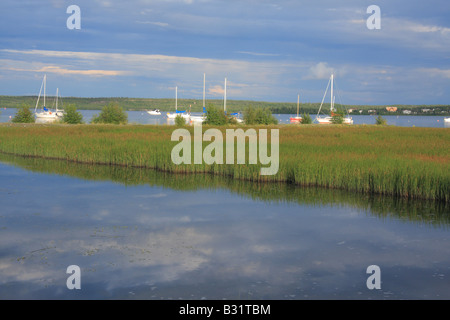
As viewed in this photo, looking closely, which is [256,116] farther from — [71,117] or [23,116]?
[23,116]

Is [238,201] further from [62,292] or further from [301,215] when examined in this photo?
[62,292]

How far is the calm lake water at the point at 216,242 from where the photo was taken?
23.3 feet

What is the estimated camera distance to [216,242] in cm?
951

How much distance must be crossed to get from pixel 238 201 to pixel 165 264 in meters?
5.85

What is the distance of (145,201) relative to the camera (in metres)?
13.6

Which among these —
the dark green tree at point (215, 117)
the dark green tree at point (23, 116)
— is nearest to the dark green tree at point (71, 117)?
the dark green tree at point (23, 116)

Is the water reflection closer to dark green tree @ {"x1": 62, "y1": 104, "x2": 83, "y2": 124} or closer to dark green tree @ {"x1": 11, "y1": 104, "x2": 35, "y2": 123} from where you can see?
dark green tree @ {"x1": 62, "y1": 104, "x2": 83, "y2": 124}

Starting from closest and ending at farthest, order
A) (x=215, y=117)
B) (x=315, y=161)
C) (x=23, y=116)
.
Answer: (x=315, y=161)
(x=215, y=117)
(x=23, y=116)

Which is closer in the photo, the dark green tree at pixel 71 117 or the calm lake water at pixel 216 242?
the calm lake water at pixel 216 242

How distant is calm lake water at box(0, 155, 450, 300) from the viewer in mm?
7113

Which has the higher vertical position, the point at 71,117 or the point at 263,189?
the point at 71,117

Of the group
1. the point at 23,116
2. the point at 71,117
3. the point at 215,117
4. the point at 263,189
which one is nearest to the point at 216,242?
the point at 263,189

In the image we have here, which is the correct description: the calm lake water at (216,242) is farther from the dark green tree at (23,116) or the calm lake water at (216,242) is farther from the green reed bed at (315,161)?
the dark green tree at (23,116)
